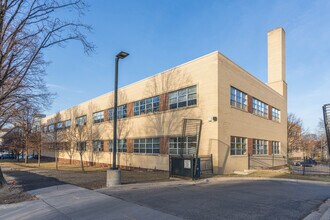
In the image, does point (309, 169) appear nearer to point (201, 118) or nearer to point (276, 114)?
point (276, 114)

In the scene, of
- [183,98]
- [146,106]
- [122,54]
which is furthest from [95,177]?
[146,106]

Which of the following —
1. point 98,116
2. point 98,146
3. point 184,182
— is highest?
point 98,116

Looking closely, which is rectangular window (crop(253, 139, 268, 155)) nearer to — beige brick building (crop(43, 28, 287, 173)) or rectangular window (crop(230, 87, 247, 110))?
beige brick building (crop(43, 28, 287, 173))

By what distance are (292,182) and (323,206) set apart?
271 inches

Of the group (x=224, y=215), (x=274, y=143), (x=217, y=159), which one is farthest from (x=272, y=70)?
(x=224, y=215)

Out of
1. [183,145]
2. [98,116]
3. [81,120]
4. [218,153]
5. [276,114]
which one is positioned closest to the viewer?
[218,153]

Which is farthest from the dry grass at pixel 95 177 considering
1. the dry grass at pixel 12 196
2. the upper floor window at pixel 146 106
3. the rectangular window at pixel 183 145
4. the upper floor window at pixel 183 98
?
the upper floor window at pixel 146 106

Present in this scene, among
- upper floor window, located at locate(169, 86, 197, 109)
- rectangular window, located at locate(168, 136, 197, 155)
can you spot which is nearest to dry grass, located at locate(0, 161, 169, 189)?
rectangular window, located at locate(168, 136, 197, 155)

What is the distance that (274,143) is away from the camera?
2933 cm

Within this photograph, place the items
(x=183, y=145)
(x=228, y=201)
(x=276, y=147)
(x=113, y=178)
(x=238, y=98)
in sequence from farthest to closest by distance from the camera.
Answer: (x=276, y=147), (x=238, y=98), (x=183, y=145), (x=113, y=178), (x=228, y=201)

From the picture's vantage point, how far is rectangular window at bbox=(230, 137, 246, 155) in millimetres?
19800

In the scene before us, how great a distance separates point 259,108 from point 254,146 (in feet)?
13.4

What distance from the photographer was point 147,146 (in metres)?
24.1

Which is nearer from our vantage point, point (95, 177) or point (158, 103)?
point (95, 177)
